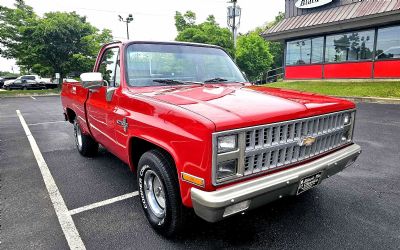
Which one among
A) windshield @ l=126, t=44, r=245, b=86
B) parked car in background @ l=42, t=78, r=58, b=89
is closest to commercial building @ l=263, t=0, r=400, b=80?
windshield @ l=126, t=44, r=245, b=86

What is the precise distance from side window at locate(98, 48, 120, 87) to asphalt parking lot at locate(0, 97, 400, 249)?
4.87ft

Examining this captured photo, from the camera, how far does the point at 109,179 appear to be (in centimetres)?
428

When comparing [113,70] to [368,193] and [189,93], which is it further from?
[368,193]

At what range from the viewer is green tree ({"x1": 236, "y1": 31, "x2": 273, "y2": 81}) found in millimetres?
44938

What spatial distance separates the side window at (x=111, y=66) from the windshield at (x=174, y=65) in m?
0.30

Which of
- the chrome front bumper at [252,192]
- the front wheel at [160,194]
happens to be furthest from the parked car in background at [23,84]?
the chrome front bumper at [252,192]

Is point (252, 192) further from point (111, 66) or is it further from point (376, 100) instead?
point (376, 100)

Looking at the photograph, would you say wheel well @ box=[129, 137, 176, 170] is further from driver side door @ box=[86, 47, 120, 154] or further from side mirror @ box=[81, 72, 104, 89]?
side mirror @ box=[81, 72, 104, 89]

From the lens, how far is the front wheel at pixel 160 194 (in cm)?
246

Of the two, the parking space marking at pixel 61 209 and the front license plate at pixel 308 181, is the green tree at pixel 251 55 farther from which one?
the front license plate at pixel 308 181

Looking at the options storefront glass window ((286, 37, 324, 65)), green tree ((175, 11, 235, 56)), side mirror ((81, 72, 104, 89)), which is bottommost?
side mirror ((81, 72, 104, 89))

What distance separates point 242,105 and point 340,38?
18.0 metres

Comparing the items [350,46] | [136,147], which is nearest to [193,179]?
[136,147]

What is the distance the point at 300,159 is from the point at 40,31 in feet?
85.9
